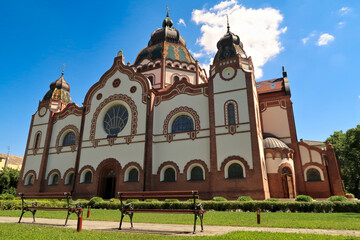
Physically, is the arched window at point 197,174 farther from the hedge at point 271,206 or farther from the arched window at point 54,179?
the arched window at point 54,179

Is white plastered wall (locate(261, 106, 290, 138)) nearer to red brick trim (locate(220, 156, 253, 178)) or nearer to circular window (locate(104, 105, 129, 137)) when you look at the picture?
red brick trim (locate(220, 156, 253, 178))

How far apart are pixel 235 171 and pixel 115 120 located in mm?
14365

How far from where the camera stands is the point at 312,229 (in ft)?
25.2

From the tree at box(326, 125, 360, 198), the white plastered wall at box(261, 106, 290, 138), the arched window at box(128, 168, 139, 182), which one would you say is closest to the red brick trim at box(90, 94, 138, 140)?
the arched window at box(128, 168, 139, 182)

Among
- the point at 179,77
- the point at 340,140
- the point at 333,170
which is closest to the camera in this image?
the point at 333,170

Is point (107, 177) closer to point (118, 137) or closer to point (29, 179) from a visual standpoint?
point (118, 137)

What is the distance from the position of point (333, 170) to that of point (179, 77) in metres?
20.0

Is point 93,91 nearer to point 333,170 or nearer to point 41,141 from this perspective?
point 41,141

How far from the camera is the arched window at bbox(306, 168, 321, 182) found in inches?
882

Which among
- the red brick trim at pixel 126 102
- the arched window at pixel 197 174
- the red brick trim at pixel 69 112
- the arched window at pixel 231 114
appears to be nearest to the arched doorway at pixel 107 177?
the red brick trim at pixel 126 102

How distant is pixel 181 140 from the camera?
23625 millimetres

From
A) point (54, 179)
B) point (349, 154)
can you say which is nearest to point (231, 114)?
point (349, 154)

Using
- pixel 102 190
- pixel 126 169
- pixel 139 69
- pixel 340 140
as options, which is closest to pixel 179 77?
pixel 139 69

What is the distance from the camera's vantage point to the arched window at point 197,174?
2204cm
